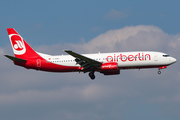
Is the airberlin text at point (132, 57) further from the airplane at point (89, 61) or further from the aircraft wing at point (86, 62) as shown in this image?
the aircraft wing at point (86, 62)

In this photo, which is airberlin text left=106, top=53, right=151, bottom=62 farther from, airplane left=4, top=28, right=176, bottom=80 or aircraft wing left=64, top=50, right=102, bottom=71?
aircraft wing left=64, top=50, right=102, bottom=71

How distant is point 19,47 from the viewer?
62031 millimetres

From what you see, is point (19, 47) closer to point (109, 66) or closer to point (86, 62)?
point (86, 62)

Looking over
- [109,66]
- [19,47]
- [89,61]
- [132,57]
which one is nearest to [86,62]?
[89,61]

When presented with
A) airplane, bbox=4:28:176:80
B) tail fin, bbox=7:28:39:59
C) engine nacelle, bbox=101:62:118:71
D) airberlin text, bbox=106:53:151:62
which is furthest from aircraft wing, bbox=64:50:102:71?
tail fin, bbox=7:28:39:59

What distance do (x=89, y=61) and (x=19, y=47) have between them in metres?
A: 14.9

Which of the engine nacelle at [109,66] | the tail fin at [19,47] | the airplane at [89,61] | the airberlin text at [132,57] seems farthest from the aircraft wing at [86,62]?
the tail fin at [19,47]

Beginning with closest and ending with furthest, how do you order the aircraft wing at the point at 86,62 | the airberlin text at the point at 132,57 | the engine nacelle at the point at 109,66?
the aircraft wing at the point at 86,62 → the engine nacelle at the point at 109,66 → the airberlin text at the point at 132,57

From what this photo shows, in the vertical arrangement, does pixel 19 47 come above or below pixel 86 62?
above

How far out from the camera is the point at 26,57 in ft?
200

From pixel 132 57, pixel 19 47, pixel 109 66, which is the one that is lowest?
pixel 109 66

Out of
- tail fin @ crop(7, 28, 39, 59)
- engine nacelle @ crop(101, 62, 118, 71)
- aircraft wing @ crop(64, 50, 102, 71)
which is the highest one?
tail fin @ crop(7, 28, 39, 59)

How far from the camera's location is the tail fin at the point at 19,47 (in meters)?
61.3

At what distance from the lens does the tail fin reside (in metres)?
61.3
